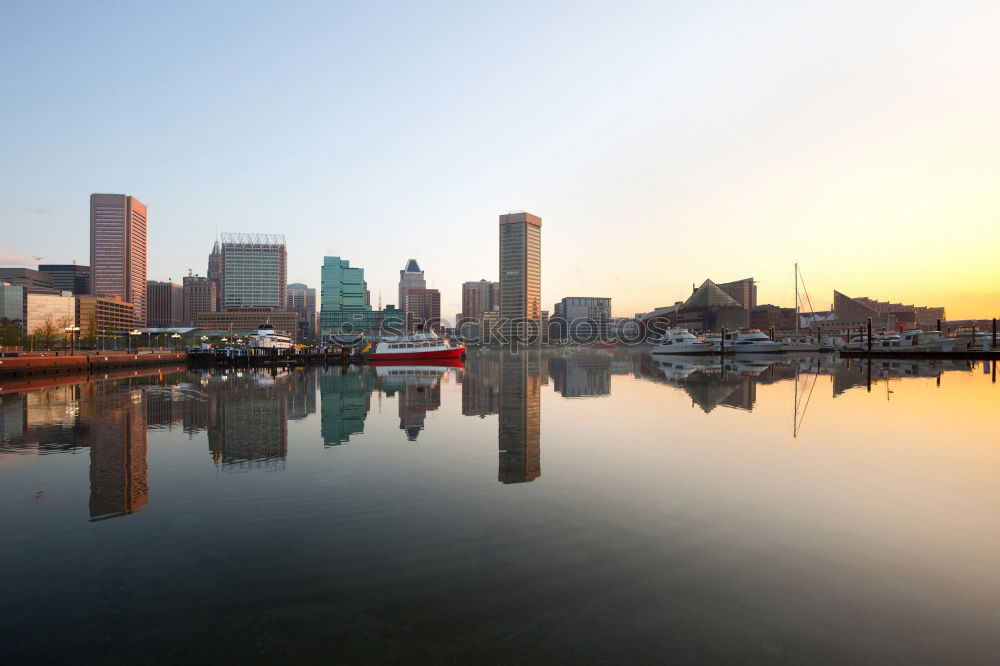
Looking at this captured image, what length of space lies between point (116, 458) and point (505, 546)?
14238 millimetres

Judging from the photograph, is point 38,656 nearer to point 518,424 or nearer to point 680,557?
point 680,557

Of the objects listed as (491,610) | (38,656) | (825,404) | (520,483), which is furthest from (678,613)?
(825,404)

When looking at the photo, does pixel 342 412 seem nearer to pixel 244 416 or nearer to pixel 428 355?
pixel 244 416

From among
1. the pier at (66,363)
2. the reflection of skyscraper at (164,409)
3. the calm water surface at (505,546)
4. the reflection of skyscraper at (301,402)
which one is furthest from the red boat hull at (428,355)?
the calm water surface at (505,546)

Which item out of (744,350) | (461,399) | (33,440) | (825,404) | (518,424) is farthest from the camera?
(744,350)

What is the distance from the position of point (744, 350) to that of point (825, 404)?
92407 millimetres

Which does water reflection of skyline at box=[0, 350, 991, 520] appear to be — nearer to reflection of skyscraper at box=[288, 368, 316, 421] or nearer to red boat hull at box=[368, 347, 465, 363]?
reflection of skyscraper at box=[288, 368, 316, 421]

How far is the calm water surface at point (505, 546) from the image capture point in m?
6.16

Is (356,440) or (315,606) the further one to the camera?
(356,440)

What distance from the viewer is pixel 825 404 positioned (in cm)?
2767

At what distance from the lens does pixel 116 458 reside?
16.0 metres

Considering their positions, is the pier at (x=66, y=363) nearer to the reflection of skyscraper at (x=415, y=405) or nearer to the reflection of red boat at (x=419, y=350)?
the reflection of red boat at (x=419, y=350)

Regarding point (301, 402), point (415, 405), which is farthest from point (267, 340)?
point (415, 405)

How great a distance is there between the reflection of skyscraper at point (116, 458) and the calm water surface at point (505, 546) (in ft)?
0.42
